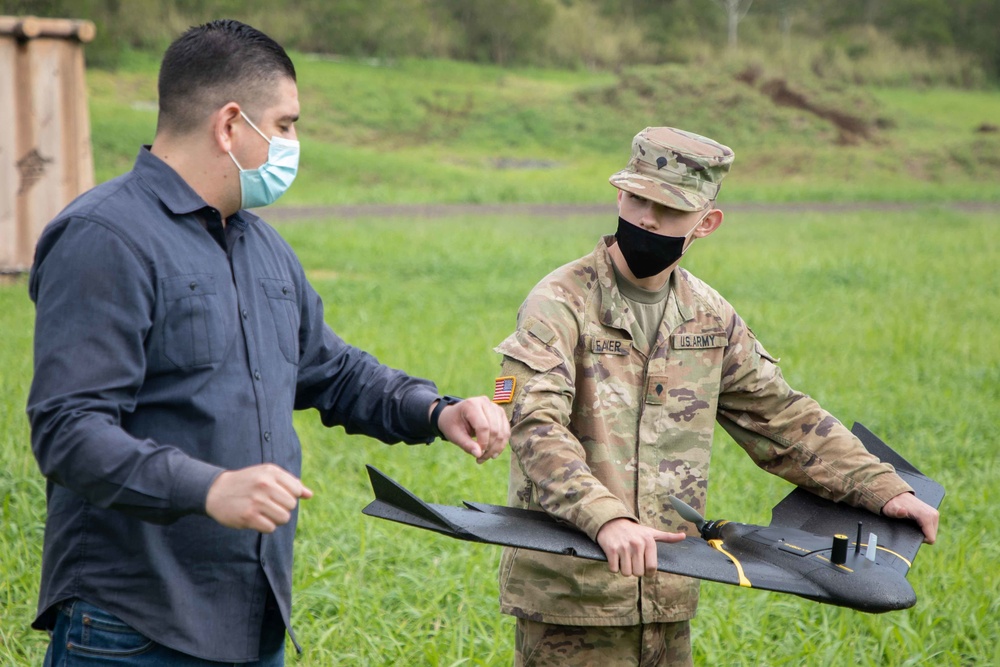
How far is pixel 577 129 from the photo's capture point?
102ft

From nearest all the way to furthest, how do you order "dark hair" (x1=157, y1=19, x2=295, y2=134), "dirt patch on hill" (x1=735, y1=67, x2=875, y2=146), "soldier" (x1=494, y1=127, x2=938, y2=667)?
"dark hair" (x1=157, y1=19, x2=295, y2=134) → "soldier" (x1=494, y1=127, x2=938, y2=667) → "dirt patch on hill" (x1=735, y1=67, x2=875, y2=146)

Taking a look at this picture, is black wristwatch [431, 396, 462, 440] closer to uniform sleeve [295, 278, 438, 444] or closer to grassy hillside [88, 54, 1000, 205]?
uniform sleeve [295, 278, 438, 444]

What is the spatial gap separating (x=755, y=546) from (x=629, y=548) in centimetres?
43

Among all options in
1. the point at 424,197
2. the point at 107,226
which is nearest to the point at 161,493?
the point at 107,226

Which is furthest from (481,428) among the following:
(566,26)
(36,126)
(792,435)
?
(566,26)

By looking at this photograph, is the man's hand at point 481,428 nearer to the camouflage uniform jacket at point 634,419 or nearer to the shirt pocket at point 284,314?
the camouflage uniform jacket at point 634,419

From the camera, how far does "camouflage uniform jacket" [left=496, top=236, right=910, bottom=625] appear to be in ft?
8.27

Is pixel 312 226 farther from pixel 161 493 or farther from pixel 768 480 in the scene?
pixel 161 493

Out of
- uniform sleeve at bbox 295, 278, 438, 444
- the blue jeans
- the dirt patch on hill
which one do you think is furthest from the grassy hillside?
the blue jeans

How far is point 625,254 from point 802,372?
200 inches

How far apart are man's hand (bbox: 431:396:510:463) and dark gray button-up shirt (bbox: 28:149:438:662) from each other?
1.16ft

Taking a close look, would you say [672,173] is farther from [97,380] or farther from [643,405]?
[97,380]

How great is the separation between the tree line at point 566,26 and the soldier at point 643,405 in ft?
92.5

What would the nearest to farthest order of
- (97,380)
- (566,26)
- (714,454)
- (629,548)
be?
(97,380), (629,548), (714,454), (566,26)
